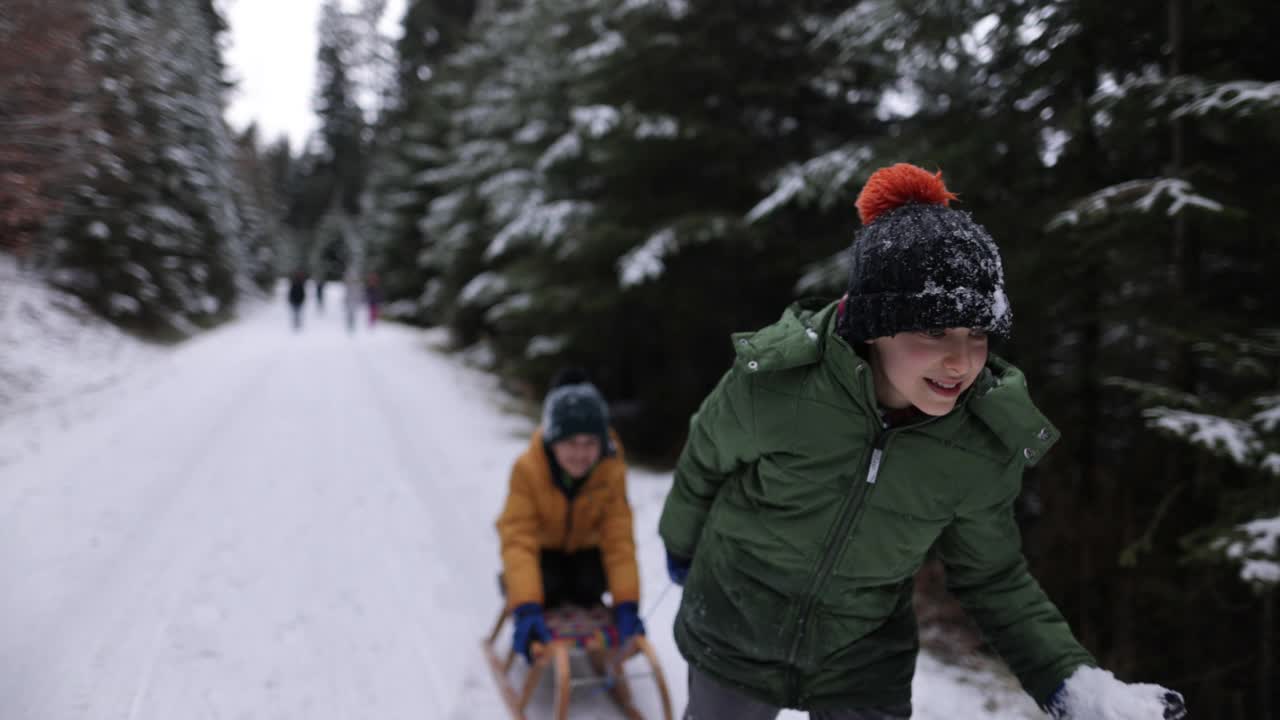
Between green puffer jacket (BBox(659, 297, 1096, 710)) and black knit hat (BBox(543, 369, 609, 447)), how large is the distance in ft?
4.82

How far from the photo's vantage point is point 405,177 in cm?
2239

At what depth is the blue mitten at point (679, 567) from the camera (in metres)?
2.26

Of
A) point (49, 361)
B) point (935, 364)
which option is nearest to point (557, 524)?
point (935, 364)

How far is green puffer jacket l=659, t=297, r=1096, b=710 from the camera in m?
1.76

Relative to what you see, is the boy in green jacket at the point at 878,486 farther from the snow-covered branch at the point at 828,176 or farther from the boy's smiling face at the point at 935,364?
the snow-covered branch at the point at 828,176

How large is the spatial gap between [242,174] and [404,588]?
1475 inches

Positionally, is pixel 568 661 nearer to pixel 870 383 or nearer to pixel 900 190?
pixel 870 383

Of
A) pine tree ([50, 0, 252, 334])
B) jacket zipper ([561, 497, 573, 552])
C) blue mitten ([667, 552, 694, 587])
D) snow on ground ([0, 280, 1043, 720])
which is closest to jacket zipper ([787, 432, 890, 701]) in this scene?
blue mitten ([667, 552, 694, 587])

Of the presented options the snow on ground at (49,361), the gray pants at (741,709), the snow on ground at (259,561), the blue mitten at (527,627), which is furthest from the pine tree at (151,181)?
the gray pants at (741,709)

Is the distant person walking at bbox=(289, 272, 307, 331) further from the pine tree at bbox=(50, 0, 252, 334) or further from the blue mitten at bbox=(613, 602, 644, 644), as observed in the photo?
the blue mitten at bbox=(613, 602, 644, 644)

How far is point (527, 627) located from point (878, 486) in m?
2.20

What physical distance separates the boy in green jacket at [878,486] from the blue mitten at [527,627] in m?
1.50

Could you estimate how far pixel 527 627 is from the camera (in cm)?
337

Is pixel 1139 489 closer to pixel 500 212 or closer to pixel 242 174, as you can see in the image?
pixel 500 212
